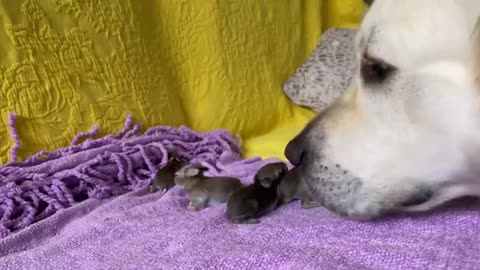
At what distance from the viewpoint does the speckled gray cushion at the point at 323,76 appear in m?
2.29

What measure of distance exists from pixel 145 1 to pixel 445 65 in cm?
105

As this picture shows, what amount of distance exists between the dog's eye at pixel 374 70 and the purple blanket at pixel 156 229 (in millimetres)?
263

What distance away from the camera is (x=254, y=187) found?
56.0 inches

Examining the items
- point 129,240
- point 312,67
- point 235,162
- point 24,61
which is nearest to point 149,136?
point 235,162

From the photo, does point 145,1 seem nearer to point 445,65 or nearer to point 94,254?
point 94,254

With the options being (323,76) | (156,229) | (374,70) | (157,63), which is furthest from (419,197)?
(323,76)

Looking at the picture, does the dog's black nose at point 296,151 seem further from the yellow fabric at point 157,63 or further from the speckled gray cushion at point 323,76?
the speckled gray cushion at point 323,76

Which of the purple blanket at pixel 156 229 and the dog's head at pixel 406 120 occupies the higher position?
the dog's head at pixel 406 120

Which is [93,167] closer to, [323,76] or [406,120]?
[406,120]

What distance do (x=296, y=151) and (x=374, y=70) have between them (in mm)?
230

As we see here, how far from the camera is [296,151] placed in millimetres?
1321

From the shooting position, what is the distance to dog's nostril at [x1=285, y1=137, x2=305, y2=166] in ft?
4.31

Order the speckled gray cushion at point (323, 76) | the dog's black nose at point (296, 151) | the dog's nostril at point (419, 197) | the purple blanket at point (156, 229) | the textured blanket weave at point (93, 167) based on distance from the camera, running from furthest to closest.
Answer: the speckled gray cushion at point (323, 76) < the textured blanket weave at point (93, 167) < the dog's black nose at point (296, 151) < the dog's nostril at point (419, 197) < the purple blanket at point (156, 229)

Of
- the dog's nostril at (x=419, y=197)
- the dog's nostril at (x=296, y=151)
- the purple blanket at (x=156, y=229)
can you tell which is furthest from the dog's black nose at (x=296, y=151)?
the dog's nostril at (x=419, y=197)
